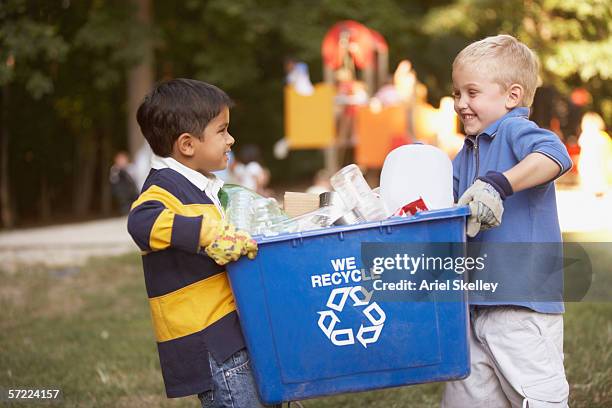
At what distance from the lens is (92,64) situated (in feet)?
56.7

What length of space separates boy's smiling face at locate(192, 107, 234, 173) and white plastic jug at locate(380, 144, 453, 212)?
55 cm

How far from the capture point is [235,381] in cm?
246

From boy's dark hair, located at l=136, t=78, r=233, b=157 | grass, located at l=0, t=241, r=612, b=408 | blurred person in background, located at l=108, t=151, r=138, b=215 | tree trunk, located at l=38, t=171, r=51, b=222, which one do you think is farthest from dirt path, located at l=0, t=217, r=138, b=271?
boy's dark hair, located at l=136, t=78, r=233, b=157

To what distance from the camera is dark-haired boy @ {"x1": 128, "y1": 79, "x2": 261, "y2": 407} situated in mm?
2449

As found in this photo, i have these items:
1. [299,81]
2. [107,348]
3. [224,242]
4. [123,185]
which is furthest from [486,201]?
[123,185]

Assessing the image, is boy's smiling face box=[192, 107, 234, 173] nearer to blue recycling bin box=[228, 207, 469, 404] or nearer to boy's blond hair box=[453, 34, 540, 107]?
blue recycling bin box=[228, 207, 469, 404]

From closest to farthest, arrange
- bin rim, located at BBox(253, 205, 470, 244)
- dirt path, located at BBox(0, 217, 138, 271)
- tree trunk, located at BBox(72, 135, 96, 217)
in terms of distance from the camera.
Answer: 1. bin rim, located at BBox(253, 205, 470, 244)
2. dirt path, located at BBox(0, 217, 138, 271)
3. tree trunk, located at BBox(72, 135, 96, 217)

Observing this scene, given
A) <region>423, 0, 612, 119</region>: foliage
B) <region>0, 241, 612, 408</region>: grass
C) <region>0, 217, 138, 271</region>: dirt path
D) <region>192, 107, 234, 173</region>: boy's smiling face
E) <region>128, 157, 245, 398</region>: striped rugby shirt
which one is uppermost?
<region>423, 0, 612, 119</region>: foliage

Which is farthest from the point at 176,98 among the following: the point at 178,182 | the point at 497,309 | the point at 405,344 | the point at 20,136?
the point at 20,136

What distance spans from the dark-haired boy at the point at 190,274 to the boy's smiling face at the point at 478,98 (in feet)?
2.52

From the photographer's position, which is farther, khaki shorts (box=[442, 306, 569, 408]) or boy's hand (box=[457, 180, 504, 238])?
khaki shorts (box=[442, 306, 569, 408])

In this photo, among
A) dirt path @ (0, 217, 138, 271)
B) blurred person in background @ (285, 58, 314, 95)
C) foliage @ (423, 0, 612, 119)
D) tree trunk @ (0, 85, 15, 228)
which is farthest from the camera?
foliage @ (423, 0, 612, 119)

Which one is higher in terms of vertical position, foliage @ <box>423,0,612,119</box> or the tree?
foliage @ <box>423,0,612,119</box>

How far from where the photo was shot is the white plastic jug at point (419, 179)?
2391 mm
